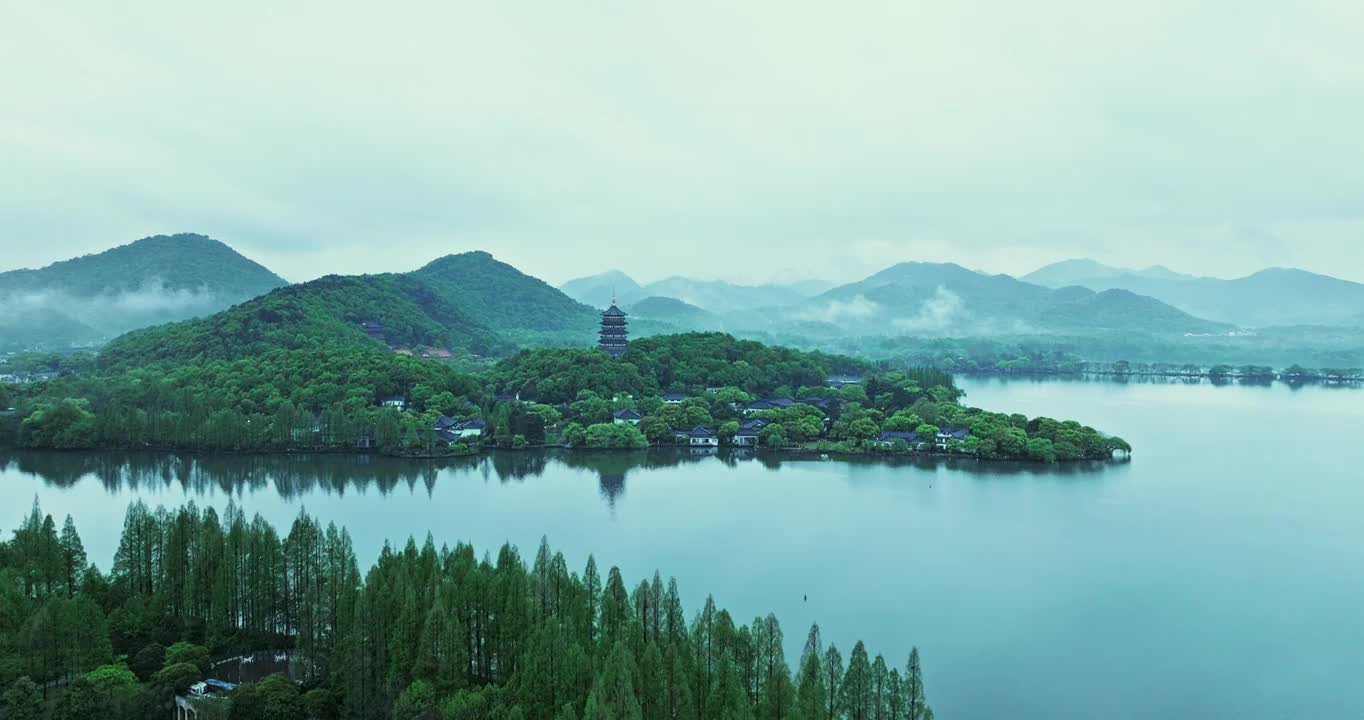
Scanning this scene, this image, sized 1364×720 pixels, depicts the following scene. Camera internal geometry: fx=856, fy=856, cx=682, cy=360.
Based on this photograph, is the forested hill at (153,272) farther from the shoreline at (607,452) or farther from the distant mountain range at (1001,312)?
the distant mountain range at (1001,312)

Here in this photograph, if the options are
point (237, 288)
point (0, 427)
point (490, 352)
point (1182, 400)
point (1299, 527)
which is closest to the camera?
point (1299, 527)

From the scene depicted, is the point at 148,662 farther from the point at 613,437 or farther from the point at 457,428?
the point at 613,437

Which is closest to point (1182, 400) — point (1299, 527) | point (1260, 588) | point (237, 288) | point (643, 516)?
point (1299, 527)

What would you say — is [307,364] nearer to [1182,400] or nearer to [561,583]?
[561,583]

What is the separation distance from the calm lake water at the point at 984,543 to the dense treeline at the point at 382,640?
278cm

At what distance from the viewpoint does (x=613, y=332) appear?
49250mm

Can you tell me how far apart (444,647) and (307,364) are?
29.6 metres

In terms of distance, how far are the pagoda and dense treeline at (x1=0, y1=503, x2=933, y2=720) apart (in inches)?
1385

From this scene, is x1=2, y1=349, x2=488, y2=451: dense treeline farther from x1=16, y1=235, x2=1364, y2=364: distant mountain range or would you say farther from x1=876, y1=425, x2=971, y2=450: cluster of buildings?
x1=876, y1=425, x2=971, y2=450: cluster of buildings

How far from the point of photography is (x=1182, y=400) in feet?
167

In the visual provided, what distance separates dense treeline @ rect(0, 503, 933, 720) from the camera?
9695 mm

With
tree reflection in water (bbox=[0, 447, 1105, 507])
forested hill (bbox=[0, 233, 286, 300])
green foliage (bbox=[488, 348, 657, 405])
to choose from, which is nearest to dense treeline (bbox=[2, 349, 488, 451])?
tree reflection in water (bbox=[0, 447, 1105, 507])

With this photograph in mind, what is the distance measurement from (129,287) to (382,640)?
105033 millimetres

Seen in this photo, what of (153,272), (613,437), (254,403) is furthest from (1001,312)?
(254,403)
